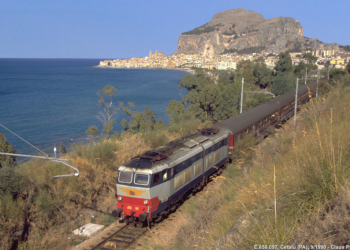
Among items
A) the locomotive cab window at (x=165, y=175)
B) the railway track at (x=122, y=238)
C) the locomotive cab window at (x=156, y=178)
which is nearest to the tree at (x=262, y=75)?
the locomotive cab window at (x=165, y=175)

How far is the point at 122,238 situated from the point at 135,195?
5.05ft

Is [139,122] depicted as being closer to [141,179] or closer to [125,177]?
[125,177]

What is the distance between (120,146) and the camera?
1828cm

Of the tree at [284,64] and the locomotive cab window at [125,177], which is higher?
the tree at [284,64]

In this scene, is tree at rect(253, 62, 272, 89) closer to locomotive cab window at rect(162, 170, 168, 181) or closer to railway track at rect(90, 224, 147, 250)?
locomotive cab window at rect(162, 170, 168, 181)

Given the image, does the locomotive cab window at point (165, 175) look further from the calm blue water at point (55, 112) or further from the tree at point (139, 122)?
the tree at point (139, 122)

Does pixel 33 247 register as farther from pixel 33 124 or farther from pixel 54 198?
pixel 33 124

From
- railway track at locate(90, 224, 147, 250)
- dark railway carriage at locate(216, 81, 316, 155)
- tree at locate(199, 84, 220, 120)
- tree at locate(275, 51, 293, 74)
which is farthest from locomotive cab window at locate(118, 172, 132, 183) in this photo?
tree at locate(275, 51, 293, 74)

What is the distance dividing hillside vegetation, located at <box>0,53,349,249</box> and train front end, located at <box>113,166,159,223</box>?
1627 millimetres

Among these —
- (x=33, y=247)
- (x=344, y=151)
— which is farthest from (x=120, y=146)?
(x=344, y=151)

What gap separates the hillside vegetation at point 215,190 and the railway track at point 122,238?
1.38 meters

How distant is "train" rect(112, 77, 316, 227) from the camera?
10.6 metres

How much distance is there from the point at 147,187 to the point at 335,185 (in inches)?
273

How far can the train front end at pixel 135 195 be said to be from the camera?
10.4 meters
